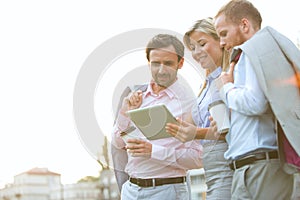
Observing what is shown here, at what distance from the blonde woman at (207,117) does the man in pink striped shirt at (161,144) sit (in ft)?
0.58

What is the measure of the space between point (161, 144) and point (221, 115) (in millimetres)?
715

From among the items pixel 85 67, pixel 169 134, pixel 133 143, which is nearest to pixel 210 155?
pixel 169 134

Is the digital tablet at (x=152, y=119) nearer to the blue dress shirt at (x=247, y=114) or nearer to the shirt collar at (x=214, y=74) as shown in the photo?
the shirt collar at (x=214, y=74)

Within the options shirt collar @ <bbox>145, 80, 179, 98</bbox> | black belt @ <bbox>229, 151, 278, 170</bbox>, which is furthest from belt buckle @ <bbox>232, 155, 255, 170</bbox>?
shirt collar @ <bbox>145, 80, 179, 98</bbox>

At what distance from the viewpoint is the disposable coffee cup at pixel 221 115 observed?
285 cm

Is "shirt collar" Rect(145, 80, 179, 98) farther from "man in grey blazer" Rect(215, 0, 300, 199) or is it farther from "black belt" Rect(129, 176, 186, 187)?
"man in grey blazer" Rect(215, 0, 300, 199)

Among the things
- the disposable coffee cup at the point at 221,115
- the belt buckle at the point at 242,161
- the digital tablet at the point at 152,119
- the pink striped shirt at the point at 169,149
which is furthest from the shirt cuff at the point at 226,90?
the pink striped shirt at the point at 169,149

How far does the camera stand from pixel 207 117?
3.23 meters

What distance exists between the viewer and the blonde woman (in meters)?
3.03

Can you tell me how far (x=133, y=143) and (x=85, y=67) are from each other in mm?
518

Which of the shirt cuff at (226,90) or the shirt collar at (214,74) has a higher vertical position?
the shirt collar at (214,74)

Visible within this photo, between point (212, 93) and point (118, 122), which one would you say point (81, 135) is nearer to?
point (118, 122)

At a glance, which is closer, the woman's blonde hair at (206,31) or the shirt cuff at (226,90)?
the shirt cuff at (226,90)

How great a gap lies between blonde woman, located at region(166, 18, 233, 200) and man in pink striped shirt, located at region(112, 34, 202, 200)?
0.18 m
